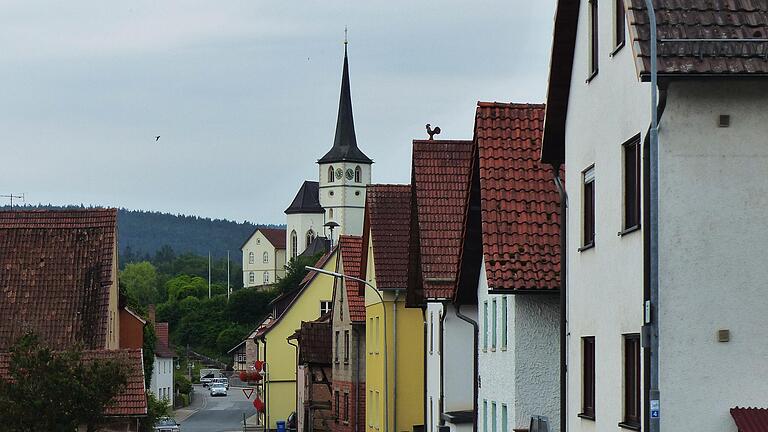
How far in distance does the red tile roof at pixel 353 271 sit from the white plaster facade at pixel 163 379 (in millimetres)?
40495

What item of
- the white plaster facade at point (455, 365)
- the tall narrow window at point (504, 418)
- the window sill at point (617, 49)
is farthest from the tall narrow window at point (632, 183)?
the white plaster facade at point (455, 365)

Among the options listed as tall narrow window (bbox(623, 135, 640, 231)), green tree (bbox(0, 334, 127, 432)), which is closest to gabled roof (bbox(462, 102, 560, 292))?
tall narrow window (bbox(623, 135, 640, 231))

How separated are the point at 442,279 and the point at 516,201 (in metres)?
8.78

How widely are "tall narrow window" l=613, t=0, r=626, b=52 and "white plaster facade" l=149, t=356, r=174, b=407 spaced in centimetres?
7399

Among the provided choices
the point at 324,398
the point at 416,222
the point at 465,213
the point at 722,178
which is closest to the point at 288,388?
the point at 324,398

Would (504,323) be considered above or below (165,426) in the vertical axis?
above

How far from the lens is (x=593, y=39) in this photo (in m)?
19.8

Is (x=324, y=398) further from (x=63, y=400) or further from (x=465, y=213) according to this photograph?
(x=465, y=213)

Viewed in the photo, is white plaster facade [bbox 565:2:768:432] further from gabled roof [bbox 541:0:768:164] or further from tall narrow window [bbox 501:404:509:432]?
tall narrow window [bbox 501:404:509:432]

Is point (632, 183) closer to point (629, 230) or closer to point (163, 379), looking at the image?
point (629, 230)

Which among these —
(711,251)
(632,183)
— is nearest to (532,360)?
(632,183)

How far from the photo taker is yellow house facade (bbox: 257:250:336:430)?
74562 mm

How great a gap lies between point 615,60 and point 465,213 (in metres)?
9.84

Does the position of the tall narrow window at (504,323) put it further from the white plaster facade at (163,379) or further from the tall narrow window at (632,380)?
the white plaster facade at (163,379)
